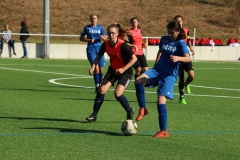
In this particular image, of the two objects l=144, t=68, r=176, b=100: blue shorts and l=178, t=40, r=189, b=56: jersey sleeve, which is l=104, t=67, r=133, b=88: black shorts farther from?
l=178, t=40, r=189, b=56: jersey sleeve

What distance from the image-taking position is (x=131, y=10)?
56969 millimetres

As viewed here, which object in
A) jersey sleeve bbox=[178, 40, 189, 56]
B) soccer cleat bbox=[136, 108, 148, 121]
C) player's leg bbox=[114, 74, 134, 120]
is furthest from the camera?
soccer cleat bbox=[136, 108, 148, 121]

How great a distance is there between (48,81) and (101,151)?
12750 millimetres

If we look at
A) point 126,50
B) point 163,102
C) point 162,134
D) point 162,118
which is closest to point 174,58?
point 163,102

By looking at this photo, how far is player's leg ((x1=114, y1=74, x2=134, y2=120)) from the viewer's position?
1127cm

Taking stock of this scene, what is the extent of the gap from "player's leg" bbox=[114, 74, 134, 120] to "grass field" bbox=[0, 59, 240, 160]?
0.97 ft

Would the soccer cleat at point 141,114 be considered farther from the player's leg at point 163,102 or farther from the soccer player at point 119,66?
the player's leg at point 163,102

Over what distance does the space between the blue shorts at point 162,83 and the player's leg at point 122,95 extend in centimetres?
83

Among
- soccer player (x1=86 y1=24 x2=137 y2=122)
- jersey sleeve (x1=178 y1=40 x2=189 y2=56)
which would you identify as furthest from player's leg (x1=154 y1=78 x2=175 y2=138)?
soccer player (x1=86 y1=24 x2=137 y2=122)

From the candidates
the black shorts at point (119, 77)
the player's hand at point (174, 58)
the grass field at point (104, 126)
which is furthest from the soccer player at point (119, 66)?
the player's hand at point (174, 58)

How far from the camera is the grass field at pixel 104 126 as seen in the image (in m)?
8.73

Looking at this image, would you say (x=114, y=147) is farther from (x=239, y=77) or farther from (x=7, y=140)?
(x=239, y=77)

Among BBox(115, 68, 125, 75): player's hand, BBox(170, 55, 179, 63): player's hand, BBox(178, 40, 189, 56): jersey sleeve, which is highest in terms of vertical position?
BBox(178, 40, 189, 56): jersey sleeve

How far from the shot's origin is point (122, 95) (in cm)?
1132
